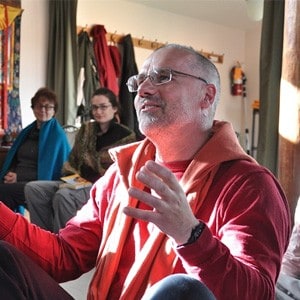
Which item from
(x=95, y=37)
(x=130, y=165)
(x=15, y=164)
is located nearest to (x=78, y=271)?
(x=130, y=165)

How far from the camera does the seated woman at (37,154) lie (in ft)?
8.68

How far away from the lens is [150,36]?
4.86 metres

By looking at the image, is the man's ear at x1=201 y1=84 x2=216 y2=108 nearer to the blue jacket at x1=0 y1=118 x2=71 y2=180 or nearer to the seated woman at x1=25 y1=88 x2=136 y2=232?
the seated woman at x1=25 y1=88 x2=136 y2=232

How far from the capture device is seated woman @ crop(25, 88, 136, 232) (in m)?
2.40

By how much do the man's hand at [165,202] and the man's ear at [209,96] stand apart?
0.44 metres

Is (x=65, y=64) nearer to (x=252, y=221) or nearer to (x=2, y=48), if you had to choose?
(x=2, y=48)

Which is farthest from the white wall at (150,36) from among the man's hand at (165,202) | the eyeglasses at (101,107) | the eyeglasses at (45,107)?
the man's hand at (165,202)

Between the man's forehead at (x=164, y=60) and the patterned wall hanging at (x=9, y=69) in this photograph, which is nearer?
the man's forehead at (x=164, y=60)

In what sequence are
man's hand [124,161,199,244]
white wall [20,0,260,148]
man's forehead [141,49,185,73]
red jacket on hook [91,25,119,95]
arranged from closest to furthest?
man's hand [124,161,199,244], man's forehead [141,49,185,73], white wall [20,0,260,148], red jacket on hook [91,25,119,95]

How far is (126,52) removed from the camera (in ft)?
14.4

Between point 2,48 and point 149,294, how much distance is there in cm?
334

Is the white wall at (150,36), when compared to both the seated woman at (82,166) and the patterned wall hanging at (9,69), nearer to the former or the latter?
the patterned wall hanging at (9,69)

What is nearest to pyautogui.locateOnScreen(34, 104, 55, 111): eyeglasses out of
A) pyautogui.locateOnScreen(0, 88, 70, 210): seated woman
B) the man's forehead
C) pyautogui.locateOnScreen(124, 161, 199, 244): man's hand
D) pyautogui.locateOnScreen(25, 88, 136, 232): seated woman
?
pyautogui.locateOnScreen(0, 88, 70, 210): seated woman

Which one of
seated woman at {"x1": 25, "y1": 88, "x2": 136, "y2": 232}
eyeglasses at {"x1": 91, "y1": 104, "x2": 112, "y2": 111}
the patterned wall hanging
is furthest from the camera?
the patterned wall hanging
